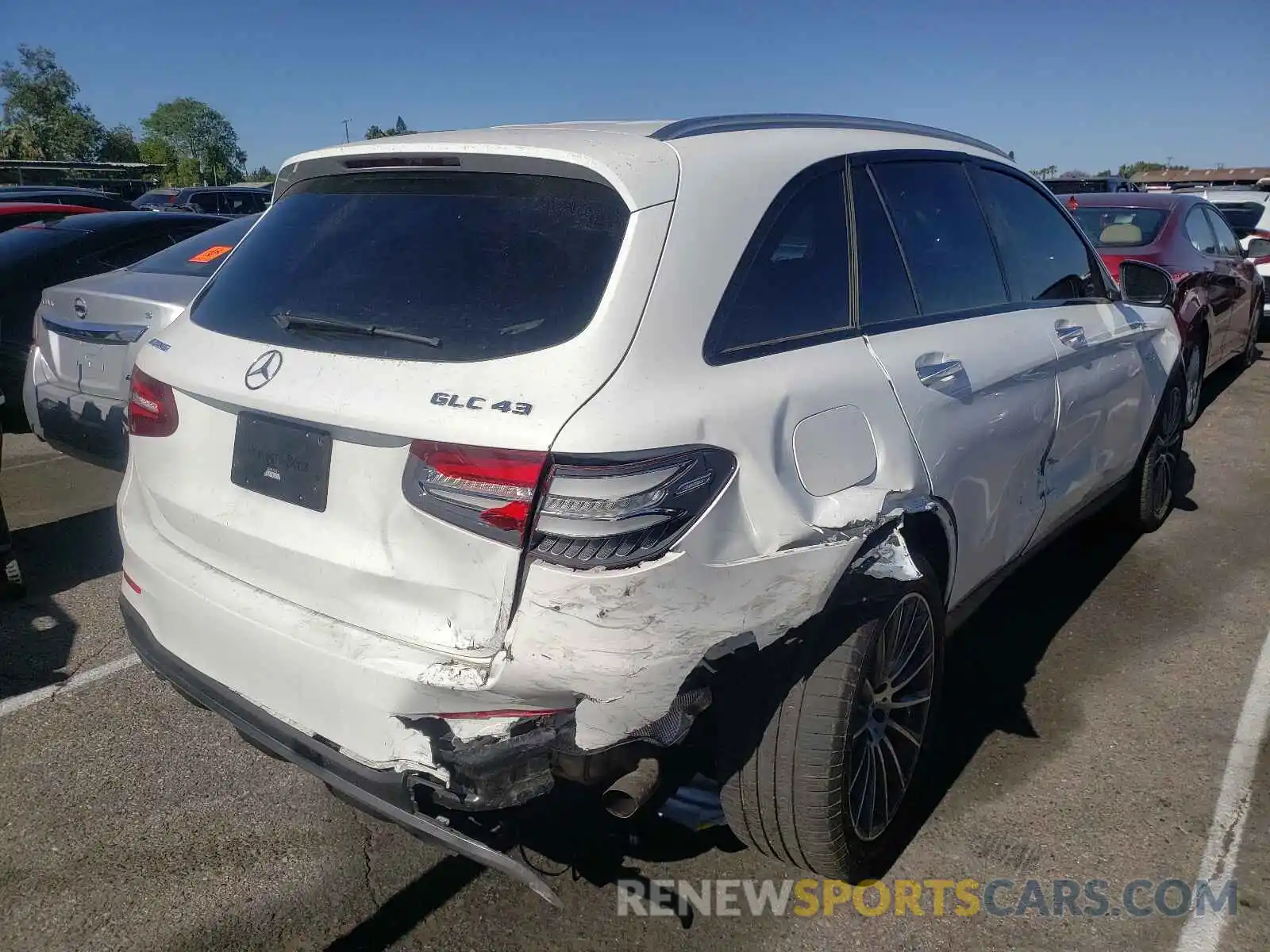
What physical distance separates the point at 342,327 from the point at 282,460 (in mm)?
329

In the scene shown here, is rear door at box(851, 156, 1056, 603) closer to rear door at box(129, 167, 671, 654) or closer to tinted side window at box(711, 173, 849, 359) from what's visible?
tinted side window at box(711, 173, 849, 359)

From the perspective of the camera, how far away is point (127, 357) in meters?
5.06

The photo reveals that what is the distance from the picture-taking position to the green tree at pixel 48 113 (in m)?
78.7

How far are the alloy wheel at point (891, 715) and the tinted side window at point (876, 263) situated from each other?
78 centimetres

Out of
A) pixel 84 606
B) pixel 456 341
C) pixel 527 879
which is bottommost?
pixel 84 606

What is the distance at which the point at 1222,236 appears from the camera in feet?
27.5

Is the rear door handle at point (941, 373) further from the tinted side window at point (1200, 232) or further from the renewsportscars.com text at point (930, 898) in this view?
the tinted side window at point (1200, 232)

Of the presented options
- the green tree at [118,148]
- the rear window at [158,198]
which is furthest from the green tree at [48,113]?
the rear window at [158,198]

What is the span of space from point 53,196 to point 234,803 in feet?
39.3

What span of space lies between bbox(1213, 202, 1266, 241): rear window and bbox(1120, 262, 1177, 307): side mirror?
975cm

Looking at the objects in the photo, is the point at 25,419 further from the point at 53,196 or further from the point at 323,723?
the point at 53,196

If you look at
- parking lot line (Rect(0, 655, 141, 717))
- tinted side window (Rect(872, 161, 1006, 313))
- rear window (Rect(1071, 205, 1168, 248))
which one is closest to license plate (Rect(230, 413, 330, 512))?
tinted side window (Rect(872, 161, 1006, 313))

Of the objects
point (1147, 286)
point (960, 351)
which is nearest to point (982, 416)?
point (960, 351)

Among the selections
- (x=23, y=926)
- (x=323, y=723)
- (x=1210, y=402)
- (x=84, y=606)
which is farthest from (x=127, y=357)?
(x=1210, y=402)
